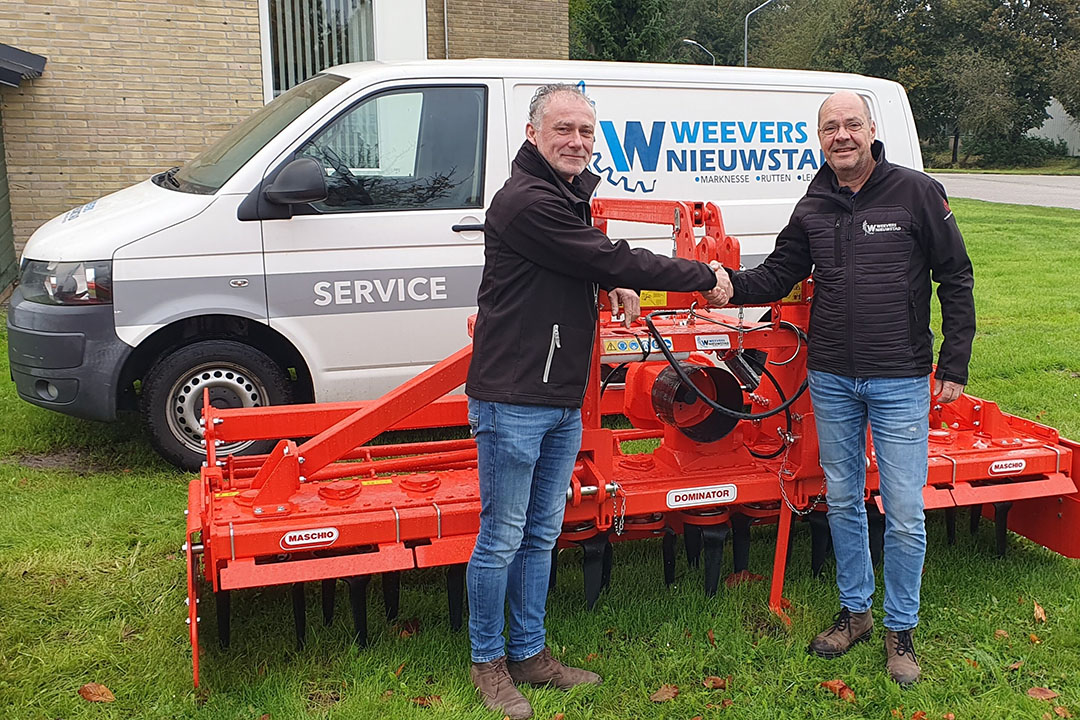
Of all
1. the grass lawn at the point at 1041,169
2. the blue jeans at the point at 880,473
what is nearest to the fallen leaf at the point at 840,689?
the blue jeans at the point at 880,473

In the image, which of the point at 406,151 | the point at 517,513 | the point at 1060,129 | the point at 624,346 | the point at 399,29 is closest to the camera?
the point at 517,513

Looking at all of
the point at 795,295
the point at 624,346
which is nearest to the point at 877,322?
the point at 795,295

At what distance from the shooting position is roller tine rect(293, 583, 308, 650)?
3.76 m

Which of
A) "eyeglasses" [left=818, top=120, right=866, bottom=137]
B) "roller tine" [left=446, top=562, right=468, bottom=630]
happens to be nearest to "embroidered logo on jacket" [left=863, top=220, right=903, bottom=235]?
"eyeglasses" [left=818, top=120, right=866, bottom=137]

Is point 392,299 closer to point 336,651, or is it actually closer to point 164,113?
point 336,651

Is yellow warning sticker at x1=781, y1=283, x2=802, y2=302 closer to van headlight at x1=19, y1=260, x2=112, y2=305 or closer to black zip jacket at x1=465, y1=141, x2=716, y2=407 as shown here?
black zip jacket at x1=465, y1=141, x2=716, y2=407

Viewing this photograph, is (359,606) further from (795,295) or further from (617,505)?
(795,295)

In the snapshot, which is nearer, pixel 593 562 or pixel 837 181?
pixel 837 181

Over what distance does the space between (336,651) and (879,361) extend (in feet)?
7.40

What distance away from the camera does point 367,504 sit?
385 centimetres

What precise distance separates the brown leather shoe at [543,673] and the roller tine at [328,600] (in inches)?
30.2

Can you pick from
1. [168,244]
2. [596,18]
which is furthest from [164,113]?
[596,18]

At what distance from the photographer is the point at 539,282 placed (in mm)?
A: 3174

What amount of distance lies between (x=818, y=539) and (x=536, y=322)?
197 cm
